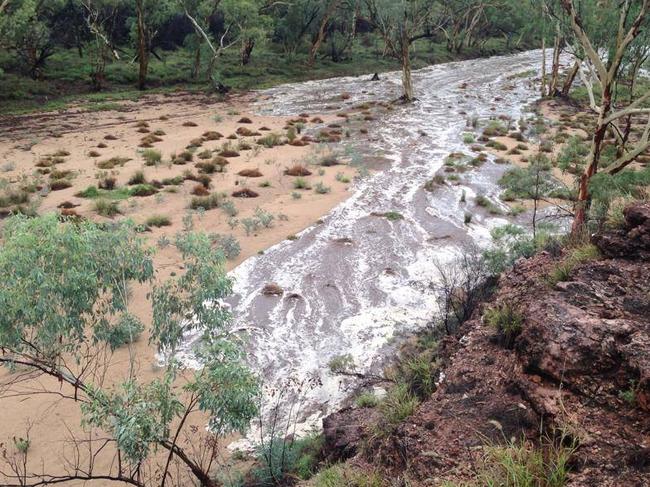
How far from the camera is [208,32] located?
3762 cm

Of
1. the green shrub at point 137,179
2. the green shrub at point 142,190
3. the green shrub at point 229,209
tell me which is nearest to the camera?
the green shrub at point 229,209

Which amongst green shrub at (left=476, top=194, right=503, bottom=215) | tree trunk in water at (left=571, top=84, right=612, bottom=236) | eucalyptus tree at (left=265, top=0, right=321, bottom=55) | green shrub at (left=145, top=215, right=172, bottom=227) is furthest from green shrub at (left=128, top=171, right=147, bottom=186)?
eucalyptus tree at (left=265, top=0, right=321, bottom=55)

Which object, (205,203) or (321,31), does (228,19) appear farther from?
(205,203)

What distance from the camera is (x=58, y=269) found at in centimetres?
482

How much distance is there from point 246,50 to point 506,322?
3891 centimetres

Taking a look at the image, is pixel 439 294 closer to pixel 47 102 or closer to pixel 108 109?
pixel 108 109

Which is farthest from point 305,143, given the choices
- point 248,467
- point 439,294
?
point 248,467

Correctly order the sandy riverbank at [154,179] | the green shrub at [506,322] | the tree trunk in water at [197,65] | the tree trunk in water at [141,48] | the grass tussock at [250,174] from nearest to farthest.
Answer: the green shrub at [506,322] < the sandy riverbank at [154,179] < the grass tussock at [250,174] < the tree trunk in water at [141,48] < the tree trunk in water at [197,65]

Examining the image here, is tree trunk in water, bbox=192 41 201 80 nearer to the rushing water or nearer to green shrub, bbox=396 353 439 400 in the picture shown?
the rushing water

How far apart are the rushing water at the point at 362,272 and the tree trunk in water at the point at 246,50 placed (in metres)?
19.6

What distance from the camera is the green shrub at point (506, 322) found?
5.91 metres

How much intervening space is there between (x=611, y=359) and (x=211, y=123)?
23.7 meters

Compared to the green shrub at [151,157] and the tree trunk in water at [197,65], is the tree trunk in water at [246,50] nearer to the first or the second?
the tree trunk in water at [197,65]

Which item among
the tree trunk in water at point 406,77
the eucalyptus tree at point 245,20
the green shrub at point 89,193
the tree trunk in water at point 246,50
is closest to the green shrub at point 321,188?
the green shrub at point 89,193
